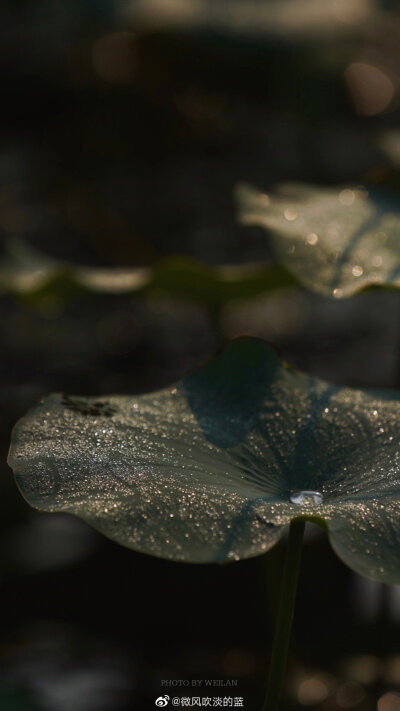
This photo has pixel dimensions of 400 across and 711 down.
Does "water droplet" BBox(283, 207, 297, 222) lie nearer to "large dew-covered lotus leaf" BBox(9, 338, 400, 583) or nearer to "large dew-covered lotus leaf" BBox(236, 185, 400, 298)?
"large dew-covered lotus leaf" BBox(236, 185, 400, 298)

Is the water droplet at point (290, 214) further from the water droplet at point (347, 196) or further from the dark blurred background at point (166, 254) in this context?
the dark blurred background at point (166, 254)

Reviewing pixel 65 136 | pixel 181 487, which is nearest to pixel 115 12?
pixel 65 136

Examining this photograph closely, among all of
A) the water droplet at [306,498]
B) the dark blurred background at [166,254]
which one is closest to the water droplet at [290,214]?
the dark blurred background at [166,254]

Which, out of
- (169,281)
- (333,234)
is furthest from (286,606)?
(169,281)

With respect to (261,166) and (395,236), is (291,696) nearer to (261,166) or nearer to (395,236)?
(395,236)

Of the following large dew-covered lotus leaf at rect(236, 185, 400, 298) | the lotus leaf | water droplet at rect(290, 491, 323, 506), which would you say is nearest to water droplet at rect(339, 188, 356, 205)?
large dew-covered lotus leaf at rect(236, 185, 400, 298)
